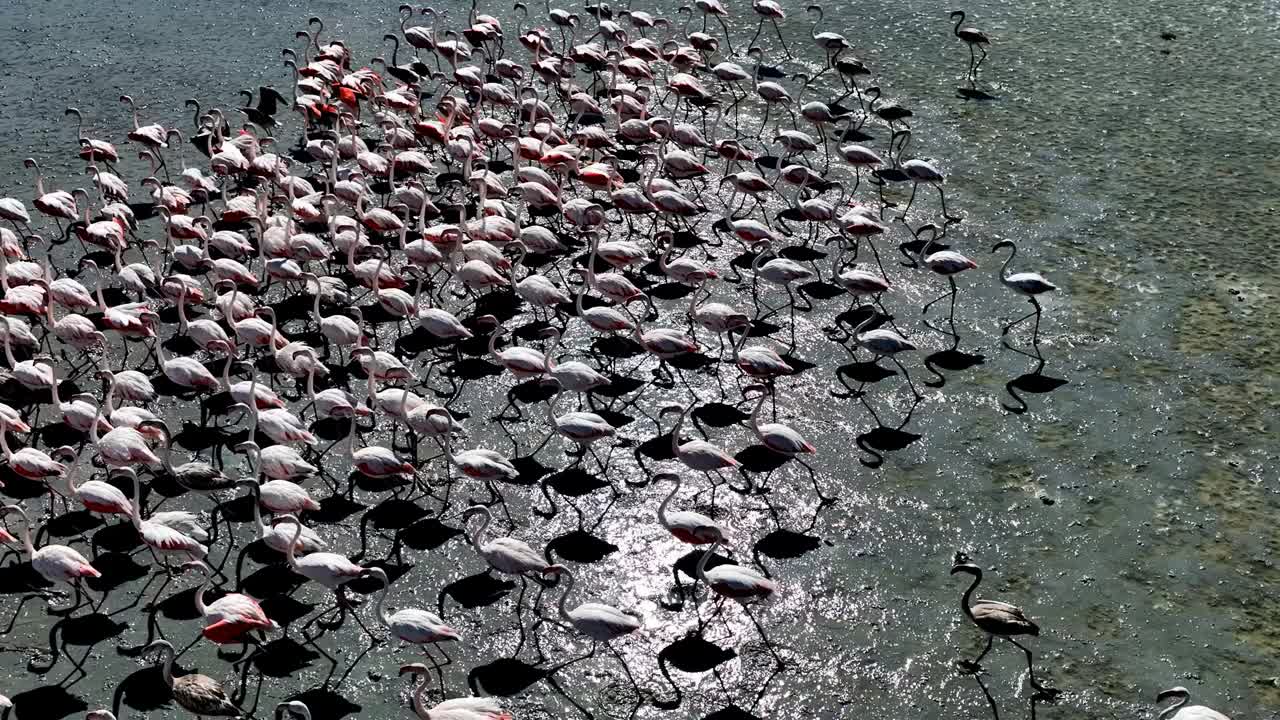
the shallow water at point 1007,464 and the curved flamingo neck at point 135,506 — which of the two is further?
the curved flamingo neck at point 135,506

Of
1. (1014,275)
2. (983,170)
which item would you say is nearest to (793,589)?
(1014,275)

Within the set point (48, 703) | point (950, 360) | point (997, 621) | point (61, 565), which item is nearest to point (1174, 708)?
point (997, 621)

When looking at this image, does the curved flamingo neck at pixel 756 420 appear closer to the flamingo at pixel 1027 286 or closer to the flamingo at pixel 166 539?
the flamingo at pixel 1027 286

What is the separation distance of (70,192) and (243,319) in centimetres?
395

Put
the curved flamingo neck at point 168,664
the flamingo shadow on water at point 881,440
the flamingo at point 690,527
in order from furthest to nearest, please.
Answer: the flamingo shadow on water at point 881,440 < the flamingo at point 690,527 < the curved flamingo neck at point 168,664

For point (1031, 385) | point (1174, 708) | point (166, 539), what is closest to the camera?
point (1174, 708)

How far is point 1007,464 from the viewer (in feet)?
35.5

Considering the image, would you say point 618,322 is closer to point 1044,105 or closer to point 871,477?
point 871,477

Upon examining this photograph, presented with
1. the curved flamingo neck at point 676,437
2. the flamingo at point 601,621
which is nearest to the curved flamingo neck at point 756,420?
the curved flamingo neck at point 676,437

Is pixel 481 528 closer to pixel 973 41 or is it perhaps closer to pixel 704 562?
pixel 704 562

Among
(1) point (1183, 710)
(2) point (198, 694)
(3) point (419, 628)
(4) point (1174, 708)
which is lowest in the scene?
(2) point (198, 694)

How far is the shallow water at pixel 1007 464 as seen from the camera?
8.77 metres

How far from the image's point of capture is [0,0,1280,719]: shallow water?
28.8 ft

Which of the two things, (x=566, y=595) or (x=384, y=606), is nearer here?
(x=566, y=595)
